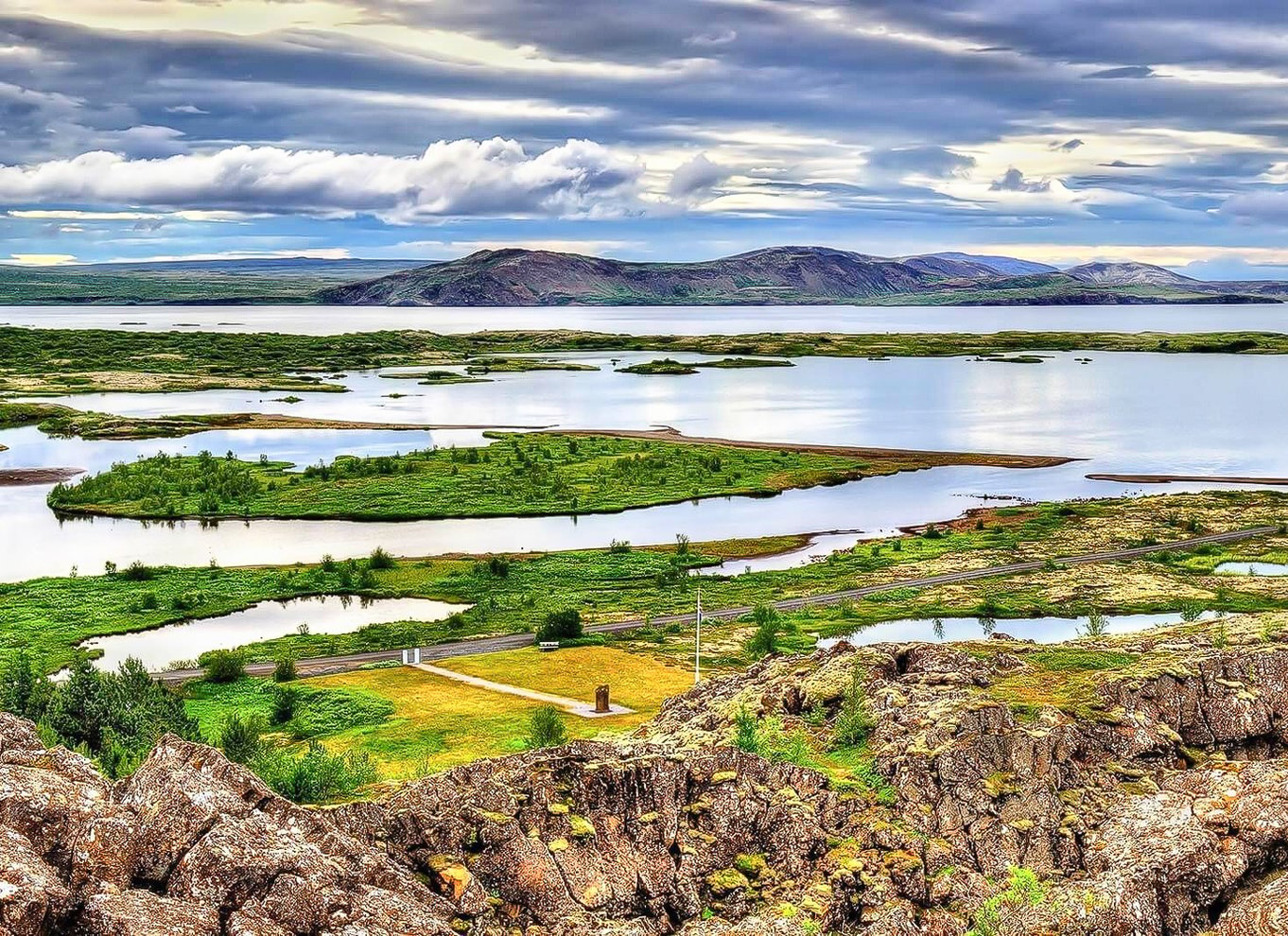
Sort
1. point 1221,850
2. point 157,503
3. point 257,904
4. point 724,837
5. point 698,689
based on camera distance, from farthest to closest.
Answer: point 157,503 → point 698,689 → point 724,837 → point 1221,850 → point 257,904

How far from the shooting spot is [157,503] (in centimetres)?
9669

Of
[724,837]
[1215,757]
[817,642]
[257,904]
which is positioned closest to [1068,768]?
[1215,757]

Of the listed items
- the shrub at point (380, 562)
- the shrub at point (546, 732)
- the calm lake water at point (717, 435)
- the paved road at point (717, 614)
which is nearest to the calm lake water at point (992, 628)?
the paved road at point (717, 614)

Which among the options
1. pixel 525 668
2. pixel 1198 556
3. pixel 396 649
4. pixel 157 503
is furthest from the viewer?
pixel 157 503

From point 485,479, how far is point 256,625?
4312cm

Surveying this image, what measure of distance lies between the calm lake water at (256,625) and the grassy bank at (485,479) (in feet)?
80.4

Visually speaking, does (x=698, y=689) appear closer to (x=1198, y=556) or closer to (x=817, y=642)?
(x=817, y=642)

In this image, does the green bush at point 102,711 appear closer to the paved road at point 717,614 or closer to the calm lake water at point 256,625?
the paved road at point 717,614

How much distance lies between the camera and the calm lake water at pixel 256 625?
60.1 metres

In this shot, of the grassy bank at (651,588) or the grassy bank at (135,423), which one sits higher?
the grassy bank at (135,423)

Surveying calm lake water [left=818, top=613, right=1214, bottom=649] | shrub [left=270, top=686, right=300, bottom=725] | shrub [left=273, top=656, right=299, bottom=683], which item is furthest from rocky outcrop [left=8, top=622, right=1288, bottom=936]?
calm lake water [left=818, top=613, right=1214, bottom=649]

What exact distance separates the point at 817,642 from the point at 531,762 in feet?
128

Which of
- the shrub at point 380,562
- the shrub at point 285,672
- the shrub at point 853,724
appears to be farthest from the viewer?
the shrub at point 380,562

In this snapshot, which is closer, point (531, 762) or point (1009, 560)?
point (531, 762)
